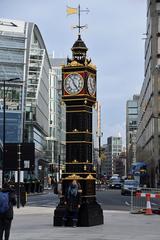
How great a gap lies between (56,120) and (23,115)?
59990mm

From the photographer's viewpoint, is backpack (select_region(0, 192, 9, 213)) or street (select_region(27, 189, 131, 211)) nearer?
backpack (select_region(0, 192, 9, 213))

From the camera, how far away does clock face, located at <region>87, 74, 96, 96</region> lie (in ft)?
65.8

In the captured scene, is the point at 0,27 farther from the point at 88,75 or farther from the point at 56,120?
the point at 88,75

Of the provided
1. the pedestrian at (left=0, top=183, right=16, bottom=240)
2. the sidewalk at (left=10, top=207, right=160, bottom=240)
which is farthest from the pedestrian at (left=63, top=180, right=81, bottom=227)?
the pedestrian at (left=0, top=183, right=16, bottom=240)

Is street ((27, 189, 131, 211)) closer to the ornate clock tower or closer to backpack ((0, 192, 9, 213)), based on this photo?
the ornate clock tower

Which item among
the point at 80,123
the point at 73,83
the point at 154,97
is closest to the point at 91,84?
the point at 73,83

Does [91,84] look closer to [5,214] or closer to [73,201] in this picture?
[73,201]

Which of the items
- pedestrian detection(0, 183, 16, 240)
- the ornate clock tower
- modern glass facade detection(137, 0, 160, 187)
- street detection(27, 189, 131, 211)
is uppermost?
modern glass facade detection(137, 0, 160, 187)

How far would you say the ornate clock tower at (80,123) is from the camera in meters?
19.4

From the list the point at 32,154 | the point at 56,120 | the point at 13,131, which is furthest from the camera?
the point at 56,120

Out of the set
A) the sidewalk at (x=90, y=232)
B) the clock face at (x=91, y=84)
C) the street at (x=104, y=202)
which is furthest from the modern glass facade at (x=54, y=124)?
the sidewalk at (x=90, y=232)

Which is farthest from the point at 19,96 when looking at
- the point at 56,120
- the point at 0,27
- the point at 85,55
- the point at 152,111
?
the point at 85,55

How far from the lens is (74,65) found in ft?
65.6

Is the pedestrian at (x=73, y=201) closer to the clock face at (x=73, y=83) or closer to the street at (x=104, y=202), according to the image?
the clock face at (x=73, y=83)
